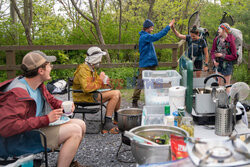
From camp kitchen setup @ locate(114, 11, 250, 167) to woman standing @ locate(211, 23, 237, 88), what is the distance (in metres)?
2.03

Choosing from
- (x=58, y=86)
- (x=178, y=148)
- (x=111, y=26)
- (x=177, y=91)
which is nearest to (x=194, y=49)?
(x=177, y=91)

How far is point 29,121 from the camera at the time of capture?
88.9 inches

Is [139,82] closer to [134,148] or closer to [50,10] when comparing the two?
[134,148]

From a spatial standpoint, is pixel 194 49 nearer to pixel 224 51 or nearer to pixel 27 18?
pixel 224 51

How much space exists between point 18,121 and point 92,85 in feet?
6.89

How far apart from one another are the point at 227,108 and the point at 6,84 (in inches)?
72.6

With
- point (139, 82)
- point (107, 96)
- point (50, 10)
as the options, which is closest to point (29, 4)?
point (50, 10)

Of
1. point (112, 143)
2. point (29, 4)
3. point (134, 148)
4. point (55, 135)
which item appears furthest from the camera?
point (29, 4)

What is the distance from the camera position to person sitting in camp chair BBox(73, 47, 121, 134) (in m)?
4.23

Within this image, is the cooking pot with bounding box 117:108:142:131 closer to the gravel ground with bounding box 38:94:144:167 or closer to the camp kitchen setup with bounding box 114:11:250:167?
the camp kitchen setup with bounding box 114:11:250:167

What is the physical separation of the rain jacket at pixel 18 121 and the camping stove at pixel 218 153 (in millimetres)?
1409

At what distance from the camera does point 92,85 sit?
4238 millimetres

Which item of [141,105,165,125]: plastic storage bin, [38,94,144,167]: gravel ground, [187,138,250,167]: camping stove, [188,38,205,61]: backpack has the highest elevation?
[188,38,205,61]: backpack

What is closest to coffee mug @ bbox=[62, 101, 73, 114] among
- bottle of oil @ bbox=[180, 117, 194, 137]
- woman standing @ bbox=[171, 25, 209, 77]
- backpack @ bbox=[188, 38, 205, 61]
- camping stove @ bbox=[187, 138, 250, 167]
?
bottle of oil @ bbox=[180, 117, 194, 137]
